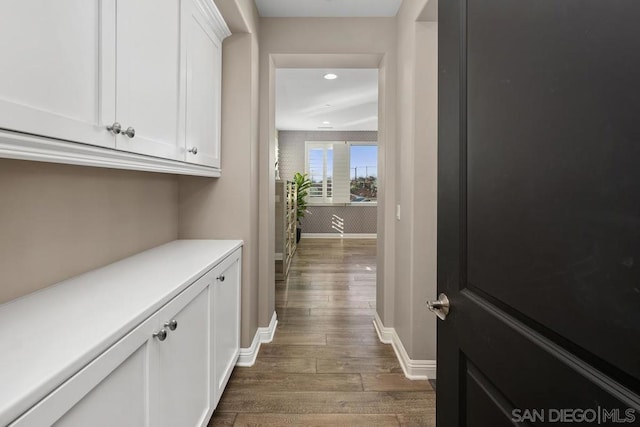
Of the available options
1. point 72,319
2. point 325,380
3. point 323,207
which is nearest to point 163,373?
point 72,319

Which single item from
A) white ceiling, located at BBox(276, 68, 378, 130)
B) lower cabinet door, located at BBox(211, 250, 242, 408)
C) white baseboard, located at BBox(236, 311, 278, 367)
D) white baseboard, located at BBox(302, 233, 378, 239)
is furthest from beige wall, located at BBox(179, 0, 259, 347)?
white baseboard, located at BBox(302, 233, 378, 239)

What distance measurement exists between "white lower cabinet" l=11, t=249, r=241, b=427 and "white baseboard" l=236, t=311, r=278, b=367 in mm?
346

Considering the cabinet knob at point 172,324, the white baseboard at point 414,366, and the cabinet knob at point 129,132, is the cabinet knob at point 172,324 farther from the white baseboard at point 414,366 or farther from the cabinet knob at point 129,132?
the white baseboard at point 414,366

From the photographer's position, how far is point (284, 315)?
3225 millimetres

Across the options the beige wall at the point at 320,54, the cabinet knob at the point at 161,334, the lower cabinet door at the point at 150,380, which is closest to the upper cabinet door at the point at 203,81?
the beige wall at the point at 320,54

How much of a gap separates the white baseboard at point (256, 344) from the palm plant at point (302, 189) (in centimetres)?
508

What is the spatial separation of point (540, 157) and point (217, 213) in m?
1.99

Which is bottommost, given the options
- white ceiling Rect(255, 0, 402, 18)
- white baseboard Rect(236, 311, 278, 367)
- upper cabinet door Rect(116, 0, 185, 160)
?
white baseboard Rect(236, 311, 278, 367)

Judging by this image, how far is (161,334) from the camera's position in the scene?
104 centimetres

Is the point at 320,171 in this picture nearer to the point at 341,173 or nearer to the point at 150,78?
the point at 341,173

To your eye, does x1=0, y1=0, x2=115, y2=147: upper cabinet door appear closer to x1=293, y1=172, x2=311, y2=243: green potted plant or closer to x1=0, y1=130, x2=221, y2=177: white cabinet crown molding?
x1=0, y1=130, x2=221, y2=177: white cabinet crown molding

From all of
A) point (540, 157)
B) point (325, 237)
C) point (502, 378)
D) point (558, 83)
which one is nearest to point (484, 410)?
point (502, 378)

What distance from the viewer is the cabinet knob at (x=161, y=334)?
102cm

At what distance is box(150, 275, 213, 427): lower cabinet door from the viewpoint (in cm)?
105
